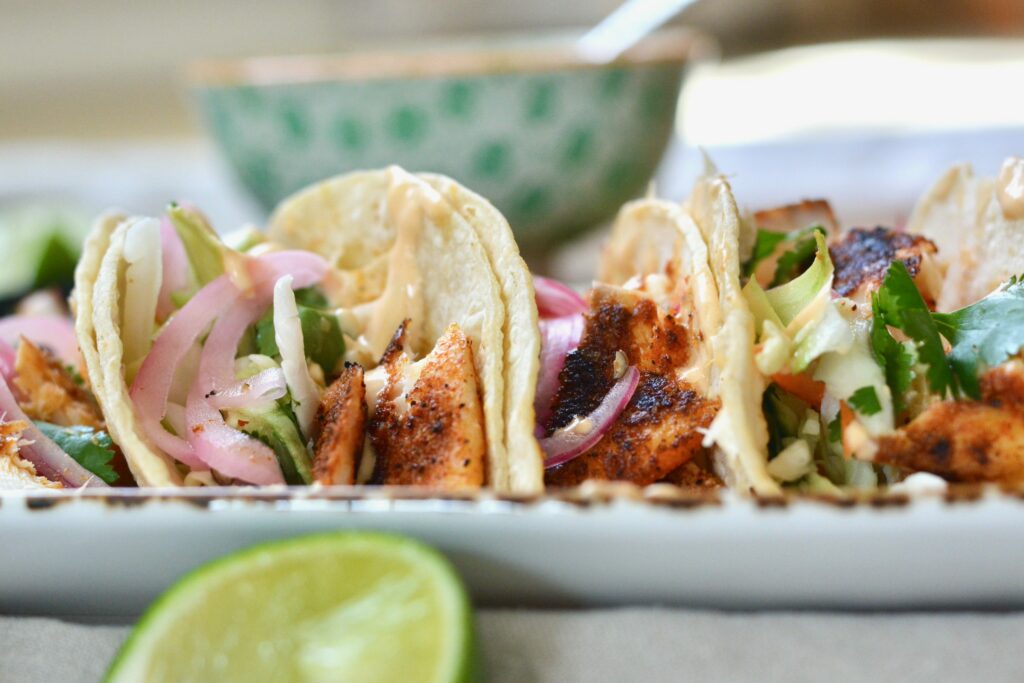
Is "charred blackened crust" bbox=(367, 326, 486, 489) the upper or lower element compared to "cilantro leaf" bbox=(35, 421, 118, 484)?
upper

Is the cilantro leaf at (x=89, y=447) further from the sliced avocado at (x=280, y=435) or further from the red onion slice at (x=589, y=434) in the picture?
the red onion slice at (x=589, y=434)

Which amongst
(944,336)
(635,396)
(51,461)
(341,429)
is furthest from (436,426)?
(944,336)

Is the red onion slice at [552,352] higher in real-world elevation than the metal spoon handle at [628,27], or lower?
→ lower

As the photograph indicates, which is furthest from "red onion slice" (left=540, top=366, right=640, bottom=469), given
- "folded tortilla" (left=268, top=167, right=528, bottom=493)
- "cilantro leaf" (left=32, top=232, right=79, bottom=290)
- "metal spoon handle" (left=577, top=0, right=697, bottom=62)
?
"cilantro leaf" (left=32, top=232, right=79, bottom=290)

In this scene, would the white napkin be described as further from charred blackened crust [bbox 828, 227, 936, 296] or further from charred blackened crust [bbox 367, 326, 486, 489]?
charred blackened crust [bbox 828, 227, 936, 296]

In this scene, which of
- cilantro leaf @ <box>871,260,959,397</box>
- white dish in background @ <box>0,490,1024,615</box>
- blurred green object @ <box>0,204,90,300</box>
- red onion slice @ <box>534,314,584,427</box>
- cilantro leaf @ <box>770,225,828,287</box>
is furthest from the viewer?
blurred green object @ <box>0,204,90,300</box>

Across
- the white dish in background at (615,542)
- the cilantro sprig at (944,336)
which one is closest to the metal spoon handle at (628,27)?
the cilantro sprig at (944,336)
